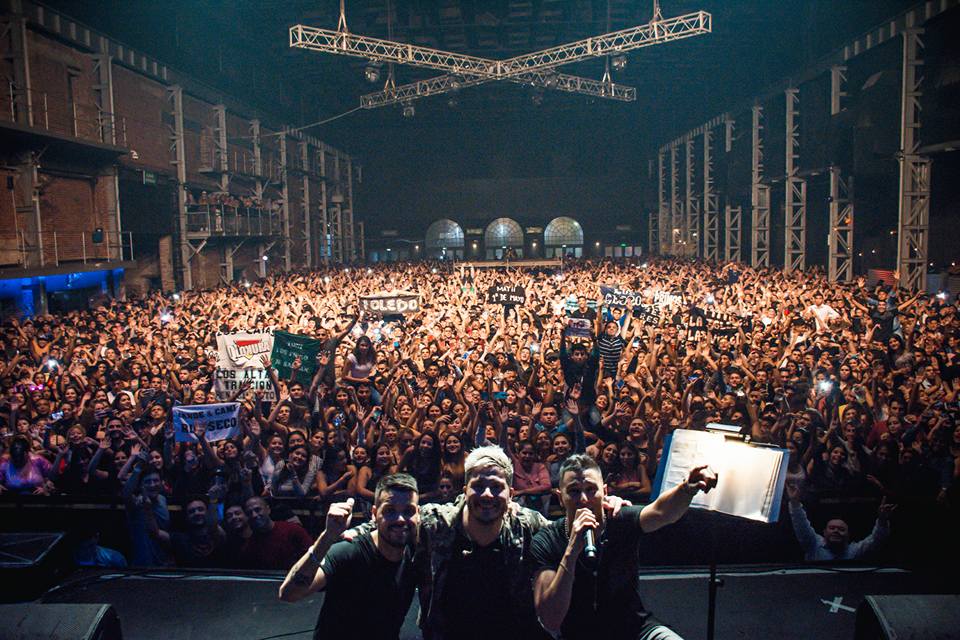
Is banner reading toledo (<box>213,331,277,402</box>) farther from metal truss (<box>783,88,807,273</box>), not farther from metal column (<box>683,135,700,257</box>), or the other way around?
metal column (<box>683,135,700,257</box>)

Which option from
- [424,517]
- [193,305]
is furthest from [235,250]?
[424,517]

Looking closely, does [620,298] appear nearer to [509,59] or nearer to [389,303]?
[389,303]

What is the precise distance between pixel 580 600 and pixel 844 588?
3033 mm

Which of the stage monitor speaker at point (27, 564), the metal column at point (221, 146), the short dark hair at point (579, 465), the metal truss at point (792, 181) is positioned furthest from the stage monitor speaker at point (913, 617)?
the metal column at point (221, 146)

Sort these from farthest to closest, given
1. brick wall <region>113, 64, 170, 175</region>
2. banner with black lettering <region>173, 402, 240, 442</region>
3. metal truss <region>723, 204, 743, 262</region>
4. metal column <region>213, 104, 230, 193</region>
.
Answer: metal truss <region>723, 204, 743, 262</region>, metal column <region>213, 104, 230, 193</region>, brick wall <region>113, 64, 170, 175</region>, banner with black lettering <region>173, 402, 240, 442</region>

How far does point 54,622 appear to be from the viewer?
3893 mm

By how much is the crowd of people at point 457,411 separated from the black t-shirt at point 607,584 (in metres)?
0.67

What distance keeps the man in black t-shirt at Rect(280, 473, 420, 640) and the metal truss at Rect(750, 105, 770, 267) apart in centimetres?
3270

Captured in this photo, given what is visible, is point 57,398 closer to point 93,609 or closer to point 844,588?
point 93,609

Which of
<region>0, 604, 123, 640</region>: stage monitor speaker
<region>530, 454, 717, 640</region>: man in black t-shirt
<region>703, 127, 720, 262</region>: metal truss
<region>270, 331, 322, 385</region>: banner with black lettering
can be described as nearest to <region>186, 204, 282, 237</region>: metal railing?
<region>270, 331, 322, 385</region>: banner with black lettering

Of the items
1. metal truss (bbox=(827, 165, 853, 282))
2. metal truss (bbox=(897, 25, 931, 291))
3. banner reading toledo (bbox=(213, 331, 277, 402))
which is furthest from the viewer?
metal truss (bbox=(827, 165, 853, 282))

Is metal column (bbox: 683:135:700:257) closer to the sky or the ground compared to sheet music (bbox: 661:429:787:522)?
closer to the sky

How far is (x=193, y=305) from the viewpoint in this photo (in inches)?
797

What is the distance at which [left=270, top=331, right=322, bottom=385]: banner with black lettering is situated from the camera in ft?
32.7
